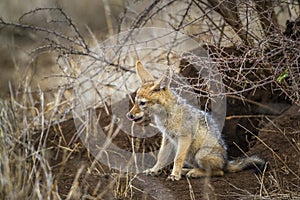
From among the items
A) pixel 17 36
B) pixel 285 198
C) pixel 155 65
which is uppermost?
pixel 17 36

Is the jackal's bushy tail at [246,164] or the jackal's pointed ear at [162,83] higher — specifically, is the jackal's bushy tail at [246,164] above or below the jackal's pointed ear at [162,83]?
below

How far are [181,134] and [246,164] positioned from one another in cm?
59

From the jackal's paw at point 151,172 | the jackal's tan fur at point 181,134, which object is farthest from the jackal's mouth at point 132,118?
the jackal's paw at point 151,172

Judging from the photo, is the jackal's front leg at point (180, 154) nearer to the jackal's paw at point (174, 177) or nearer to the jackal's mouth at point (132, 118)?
the jackal's paw at point (174, 177)

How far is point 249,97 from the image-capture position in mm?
5992

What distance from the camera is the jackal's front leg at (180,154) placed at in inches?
194

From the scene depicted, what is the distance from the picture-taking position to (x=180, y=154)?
5.00m

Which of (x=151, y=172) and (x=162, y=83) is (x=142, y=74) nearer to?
(x=162, y=83)

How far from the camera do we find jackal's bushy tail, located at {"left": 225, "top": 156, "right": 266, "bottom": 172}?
4.95m

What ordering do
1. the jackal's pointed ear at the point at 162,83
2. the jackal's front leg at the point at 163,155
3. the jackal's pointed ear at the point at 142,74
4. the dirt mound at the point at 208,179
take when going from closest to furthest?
the dirt mound at the point at 208,179 → the jackal's pointed ear at the point at 162,83 → the jackal's front leg at the point at 163,155 → the jackal's pointed ear at the point at 142,74

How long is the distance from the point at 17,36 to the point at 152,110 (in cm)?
567

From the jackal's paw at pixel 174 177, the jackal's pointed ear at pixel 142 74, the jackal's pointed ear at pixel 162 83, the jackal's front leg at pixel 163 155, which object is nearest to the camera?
the jackal's paw at pixel 174 177

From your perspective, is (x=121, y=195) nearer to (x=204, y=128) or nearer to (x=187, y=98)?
(x=204, y=128)

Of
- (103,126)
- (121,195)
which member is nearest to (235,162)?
(121,195)
